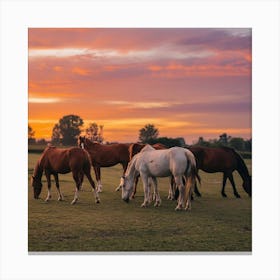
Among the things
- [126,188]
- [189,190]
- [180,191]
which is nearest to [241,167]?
[189,190]

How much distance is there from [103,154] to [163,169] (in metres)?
1.19

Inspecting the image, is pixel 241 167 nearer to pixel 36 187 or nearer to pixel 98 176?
pixel 98 176

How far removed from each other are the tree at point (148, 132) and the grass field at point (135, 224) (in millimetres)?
1093

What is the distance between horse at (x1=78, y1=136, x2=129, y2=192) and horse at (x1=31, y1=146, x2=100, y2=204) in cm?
14

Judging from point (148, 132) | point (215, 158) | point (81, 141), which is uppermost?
point (148, 132)

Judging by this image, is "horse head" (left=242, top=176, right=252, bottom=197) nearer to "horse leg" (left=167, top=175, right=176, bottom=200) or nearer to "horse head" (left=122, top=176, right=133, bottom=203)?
"horse leg" (left=167, top=175, right=176, bottom=200)

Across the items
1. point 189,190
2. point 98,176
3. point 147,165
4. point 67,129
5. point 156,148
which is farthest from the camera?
point 98,176

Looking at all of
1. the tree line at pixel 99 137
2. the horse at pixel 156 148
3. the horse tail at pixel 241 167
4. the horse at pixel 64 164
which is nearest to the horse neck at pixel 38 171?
the horse at pixel 64 164

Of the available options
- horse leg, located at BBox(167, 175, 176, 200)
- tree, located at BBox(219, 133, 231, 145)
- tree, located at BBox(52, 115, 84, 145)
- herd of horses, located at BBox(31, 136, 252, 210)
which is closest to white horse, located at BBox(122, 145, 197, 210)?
herd of horses, located at BBox(31, 136, 252, 210)

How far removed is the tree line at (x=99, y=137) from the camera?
8.77m

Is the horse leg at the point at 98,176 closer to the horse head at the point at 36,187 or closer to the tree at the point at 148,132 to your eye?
the horse head at the point at 36,187
